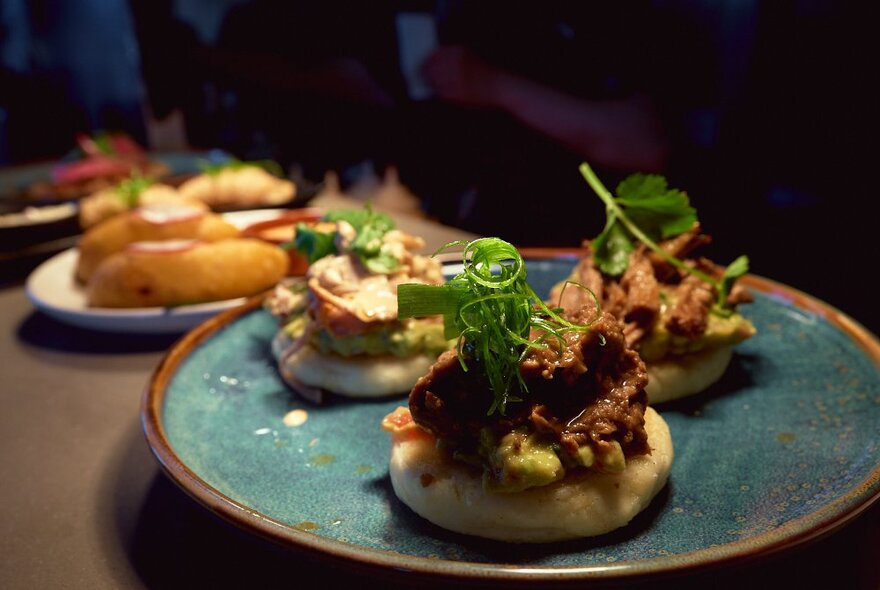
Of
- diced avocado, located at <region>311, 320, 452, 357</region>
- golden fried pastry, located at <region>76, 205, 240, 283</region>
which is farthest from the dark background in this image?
golden fried pastry, located at <region>76, 205, 240, 283</region>

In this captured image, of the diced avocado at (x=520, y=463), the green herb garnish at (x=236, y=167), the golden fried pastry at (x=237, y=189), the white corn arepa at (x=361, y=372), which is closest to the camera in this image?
the diced avocado at (x=520, y=463)

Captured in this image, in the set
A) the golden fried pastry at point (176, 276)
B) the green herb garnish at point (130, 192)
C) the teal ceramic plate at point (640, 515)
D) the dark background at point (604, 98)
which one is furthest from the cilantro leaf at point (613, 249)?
the green herb garnish at point (130, 192)

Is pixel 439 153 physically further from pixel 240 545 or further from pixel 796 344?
pixel 240 545

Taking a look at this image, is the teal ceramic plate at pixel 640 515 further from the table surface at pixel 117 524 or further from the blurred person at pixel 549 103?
the blurred person at pixel 549 103

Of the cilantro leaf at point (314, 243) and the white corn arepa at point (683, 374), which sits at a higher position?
the cilantro leaf at point (314, 243)

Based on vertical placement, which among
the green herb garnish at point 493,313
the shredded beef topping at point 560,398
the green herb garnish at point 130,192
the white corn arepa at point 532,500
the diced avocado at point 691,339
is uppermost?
the green herb garnish at point 493,313

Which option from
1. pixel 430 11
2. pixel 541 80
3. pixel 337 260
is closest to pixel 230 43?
pixel 430 11

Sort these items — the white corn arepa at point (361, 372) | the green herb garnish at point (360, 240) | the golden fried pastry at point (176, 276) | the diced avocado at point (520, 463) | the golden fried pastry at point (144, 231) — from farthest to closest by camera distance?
the golden fried pastry at point (144, 231), the golden fried pastry at point (176, 276), the green herb garnish at point (360, 240), the white corn arepa at point (361, 372), the diced avocado at point (520, 463)
